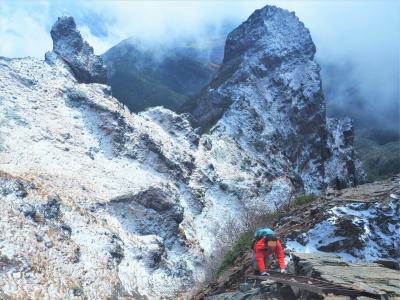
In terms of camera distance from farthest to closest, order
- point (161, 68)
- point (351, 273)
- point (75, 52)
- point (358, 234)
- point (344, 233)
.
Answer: point (161, 68)
point (75, 52)
point (344, 233)
point (358, 234)
point (351, 273)

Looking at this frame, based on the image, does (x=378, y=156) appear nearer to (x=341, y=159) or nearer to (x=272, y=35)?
(x=341, y=159)

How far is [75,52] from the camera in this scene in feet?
260

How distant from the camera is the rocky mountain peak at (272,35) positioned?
96812 millimetres

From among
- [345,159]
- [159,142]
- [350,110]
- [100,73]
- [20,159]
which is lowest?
[20,159]

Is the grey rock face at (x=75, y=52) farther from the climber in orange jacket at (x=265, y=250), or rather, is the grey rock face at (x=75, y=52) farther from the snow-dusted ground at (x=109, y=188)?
the climber in orange jacket at (x=265, y=250)

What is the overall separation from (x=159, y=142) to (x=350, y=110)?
432 ft

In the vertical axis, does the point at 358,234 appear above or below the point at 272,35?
below

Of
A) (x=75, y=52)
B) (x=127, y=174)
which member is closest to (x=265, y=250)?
(x=127, y=174)

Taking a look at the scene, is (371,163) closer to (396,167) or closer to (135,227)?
(396,167)

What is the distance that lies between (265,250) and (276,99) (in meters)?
74.8

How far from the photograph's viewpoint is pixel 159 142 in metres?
65.1

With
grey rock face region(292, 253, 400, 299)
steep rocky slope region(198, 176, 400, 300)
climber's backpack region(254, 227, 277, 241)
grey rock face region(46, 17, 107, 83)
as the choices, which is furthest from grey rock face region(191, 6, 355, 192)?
climber's backpack region(254, 227, 277, 241)

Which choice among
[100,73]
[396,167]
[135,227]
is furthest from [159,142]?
[396,167]

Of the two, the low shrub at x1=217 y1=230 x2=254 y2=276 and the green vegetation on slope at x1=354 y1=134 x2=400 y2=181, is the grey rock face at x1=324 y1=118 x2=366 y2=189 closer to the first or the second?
the green vegetation on slope at x1=354 y1=134 x2=400 y2=181
